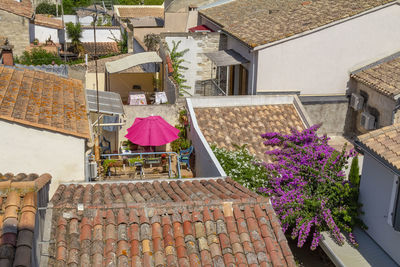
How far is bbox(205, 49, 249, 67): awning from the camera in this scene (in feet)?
68.1

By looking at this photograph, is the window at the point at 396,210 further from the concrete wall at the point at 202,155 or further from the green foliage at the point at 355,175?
the concrete wall at the point at 202,155

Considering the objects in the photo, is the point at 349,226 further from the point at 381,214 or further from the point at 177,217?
the point at 177,217

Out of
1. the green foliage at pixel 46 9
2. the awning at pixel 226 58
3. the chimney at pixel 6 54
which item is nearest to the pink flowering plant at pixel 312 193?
the awning at pixel 226 58

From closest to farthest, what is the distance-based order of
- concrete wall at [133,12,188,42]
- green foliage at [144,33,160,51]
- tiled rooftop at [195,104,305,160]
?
tiled rooftop at [195,104,305,160] < green foliage at [144,33,160,51] < concrete wall at [133,12,188,42]

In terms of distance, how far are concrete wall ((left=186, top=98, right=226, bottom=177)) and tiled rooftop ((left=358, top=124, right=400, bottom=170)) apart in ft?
12.1

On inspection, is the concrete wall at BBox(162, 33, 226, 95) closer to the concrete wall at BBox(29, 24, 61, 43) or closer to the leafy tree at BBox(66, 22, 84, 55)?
the leafy tree at BBox(66, 22, 84, 55)

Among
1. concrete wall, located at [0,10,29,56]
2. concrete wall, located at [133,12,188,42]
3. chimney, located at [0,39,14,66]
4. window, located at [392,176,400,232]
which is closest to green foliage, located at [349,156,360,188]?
window, located at [392,176,400,232]

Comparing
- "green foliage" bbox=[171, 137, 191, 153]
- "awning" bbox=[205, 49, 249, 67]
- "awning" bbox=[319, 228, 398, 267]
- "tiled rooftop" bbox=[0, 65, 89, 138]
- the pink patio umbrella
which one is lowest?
"awning" bbox=[319, 228, 398, 267]

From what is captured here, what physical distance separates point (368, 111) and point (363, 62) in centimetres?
223

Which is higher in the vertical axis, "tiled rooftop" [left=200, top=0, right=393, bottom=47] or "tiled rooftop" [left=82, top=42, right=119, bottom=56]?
"tiled rooftop" [left=200, top=0, right=393, bottom=47]

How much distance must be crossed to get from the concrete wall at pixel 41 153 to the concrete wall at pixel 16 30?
1046 inches

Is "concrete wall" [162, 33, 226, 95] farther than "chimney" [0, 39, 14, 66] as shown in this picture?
Yes

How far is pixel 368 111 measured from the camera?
766 inches

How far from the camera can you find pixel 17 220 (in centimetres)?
632
